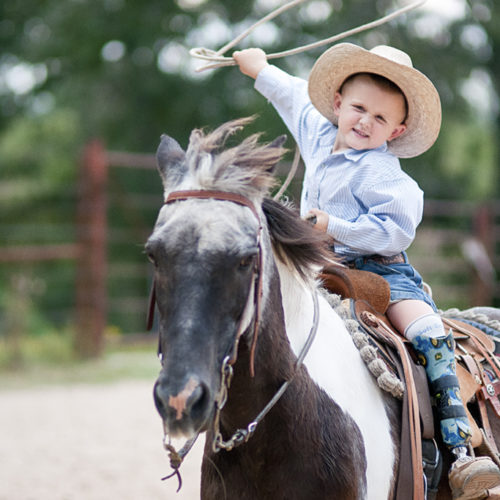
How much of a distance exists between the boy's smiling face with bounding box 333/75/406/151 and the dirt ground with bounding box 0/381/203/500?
3020 mm

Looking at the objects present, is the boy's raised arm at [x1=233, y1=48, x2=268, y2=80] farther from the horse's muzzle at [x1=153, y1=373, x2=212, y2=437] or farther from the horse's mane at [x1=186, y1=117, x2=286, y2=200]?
the horse's muzzle at [x1=153, y1=373, x2=212, y2=437]

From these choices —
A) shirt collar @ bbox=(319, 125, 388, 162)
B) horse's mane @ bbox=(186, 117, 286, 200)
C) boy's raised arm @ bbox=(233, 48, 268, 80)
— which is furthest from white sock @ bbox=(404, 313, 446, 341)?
boy's raised arm @ bbox=(233, 48, 268, 80)

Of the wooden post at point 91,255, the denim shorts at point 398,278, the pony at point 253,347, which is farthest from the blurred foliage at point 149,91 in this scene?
the pony at point 253,347

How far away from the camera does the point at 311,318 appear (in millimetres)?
2299

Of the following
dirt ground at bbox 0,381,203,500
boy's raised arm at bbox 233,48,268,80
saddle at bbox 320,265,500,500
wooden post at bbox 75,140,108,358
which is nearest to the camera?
saddle at bbox 320,265,500,500

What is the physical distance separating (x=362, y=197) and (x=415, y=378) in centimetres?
67

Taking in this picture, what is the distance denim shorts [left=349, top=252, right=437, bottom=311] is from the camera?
106 inches

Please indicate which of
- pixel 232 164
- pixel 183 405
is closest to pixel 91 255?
pixel 232 164

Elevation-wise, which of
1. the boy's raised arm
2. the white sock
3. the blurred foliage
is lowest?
the white sock

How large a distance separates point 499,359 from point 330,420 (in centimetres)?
113

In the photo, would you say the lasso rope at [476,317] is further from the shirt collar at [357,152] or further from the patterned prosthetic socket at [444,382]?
the shirt collar at [357,152]

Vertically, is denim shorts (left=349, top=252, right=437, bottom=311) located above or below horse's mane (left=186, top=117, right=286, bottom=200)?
below

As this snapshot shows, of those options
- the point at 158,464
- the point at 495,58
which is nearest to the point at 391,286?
the point at 158,464

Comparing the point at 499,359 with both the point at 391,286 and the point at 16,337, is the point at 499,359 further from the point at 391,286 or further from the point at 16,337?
the point at 16,337
